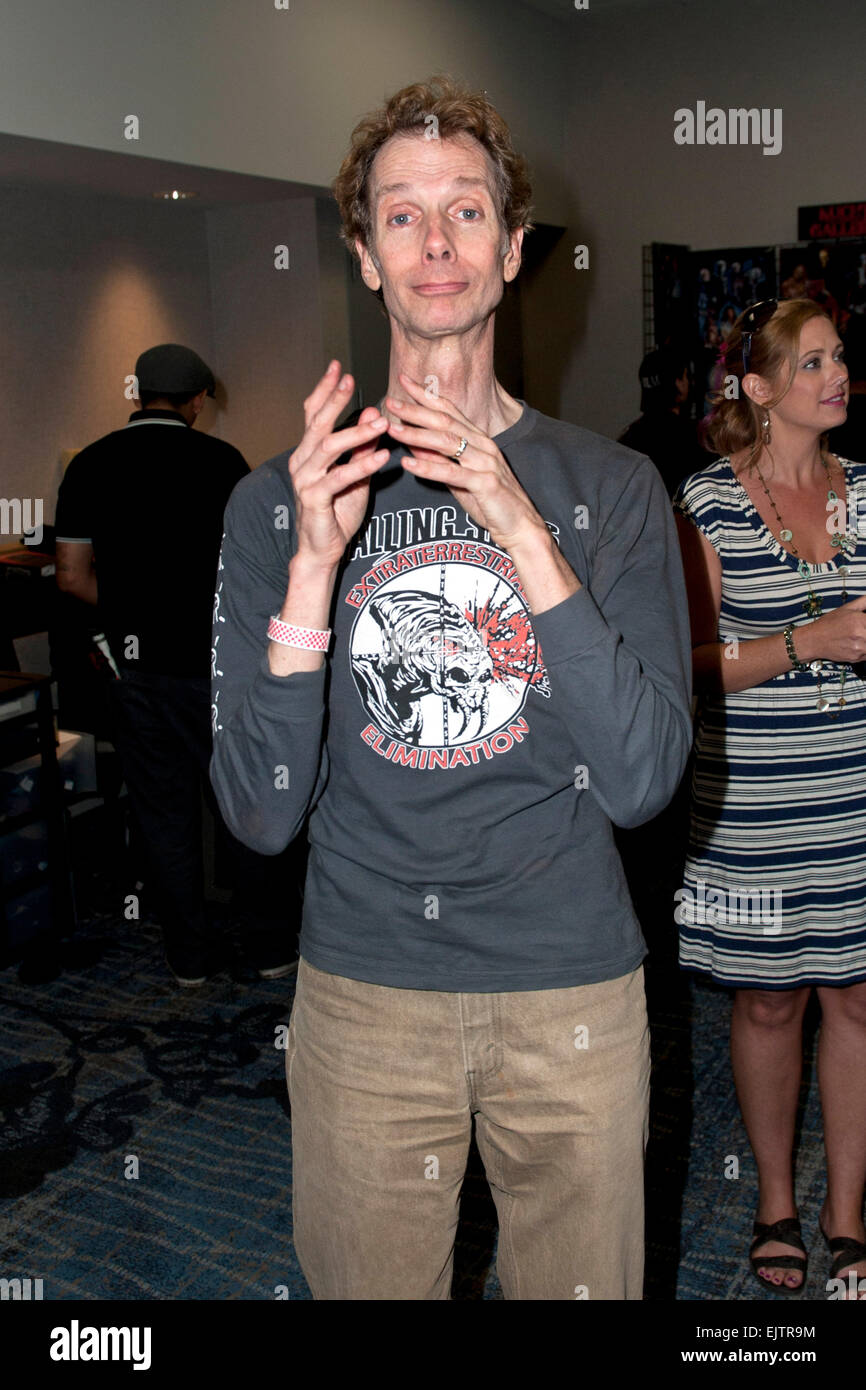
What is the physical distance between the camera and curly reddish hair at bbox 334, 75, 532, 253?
1268mm

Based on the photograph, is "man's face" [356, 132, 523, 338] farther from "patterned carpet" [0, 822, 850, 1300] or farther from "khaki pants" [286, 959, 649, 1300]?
"patterned carpet" [0, 822, 850, 1300]

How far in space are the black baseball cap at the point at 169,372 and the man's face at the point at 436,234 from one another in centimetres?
203

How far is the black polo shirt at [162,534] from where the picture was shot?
10.2ft

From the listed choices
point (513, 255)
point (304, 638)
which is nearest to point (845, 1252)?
point (304, 638)

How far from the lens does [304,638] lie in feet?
3.80

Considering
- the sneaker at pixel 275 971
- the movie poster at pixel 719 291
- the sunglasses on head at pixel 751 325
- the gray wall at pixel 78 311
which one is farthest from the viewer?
the movie poster at pixel 719 291

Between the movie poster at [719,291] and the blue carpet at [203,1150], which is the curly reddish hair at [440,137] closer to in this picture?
the blue carpet at [203,1150]

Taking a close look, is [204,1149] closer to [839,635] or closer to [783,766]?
[783,766]

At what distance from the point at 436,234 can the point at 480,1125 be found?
935 mm

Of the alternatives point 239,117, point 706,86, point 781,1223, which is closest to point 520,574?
point 781,1223

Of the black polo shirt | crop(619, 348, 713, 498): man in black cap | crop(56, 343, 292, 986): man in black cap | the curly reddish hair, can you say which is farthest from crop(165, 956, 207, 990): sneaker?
the curly reddish hair

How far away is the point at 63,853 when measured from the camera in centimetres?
353

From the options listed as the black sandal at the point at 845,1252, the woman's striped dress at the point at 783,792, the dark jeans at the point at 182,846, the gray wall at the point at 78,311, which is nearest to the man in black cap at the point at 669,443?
the woman's striped dress at the point at 783,792
